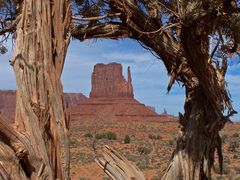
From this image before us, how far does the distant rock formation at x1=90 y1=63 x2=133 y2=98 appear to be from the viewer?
102 metres

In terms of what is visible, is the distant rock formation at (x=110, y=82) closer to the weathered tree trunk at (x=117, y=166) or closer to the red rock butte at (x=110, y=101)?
the red rock butte at (x=110, y=101)

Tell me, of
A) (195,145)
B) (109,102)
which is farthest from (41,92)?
(109,102)

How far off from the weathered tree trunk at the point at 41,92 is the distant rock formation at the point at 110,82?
97.5 m

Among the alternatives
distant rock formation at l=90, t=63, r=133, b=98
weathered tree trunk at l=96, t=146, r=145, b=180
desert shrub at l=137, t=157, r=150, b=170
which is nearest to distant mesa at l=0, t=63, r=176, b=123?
distant rock formation at l=90, t=63, r=133, b=98

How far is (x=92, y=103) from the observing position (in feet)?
320

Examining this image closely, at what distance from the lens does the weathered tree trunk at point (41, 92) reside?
125 inches

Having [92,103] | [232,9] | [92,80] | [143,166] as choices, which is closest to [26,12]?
[232,9]

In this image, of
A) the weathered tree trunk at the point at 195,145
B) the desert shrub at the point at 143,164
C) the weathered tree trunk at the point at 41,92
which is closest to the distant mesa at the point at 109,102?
the desert shrub at the point at 143,164

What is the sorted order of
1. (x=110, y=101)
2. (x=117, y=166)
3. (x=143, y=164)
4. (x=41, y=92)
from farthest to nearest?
(x=110, y=101), (x=143, y=164), (x=117, y=166), (x=41, y=92)

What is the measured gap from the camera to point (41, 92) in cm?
328

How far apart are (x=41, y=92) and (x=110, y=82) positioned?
10050cm

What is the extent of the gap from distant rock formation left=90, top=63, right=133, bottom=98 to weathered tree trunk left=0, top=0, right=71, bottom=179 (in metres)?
97.5

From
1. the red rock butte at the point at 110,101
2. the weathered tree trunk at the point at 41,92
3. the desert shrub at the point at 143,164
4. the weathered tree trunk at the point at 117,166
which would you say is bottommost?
the desert shrub at the point at 143,164

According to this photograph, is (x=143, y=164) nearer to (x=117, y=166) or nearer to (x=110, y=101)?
(x=117, y=166)
